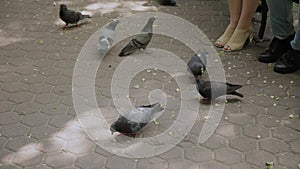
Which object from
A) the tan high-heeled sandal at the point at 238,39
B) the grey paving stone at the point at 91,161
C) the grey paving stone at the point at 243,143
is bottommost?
the grey paving stone at the point at 91,161

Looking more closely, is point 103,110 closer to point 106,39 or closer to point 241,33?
point 106,39

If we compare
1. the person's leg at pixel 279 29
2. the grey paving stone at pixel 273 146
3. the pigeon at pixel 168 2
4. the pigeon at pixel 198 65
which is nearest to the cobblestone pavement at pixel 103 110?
the grey paving stone at pixel 273 146

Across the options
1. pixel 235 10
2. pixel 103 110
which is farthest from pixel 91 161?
pixel 235 10

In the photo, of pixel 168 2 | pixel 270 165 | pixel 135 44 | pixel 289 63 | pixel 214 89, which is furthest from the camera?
pixel 168 2

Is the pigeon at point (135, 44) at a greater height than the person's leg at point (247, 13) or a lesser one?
lesser

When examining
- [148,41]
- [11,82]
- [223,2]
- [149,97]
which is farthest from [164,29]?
[11,82]

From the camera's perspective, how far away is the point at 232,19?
16.7 ft

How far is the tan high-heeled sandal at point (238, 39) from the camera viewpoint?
196 inches

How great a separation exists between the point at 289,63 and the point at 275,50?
0.85 ft

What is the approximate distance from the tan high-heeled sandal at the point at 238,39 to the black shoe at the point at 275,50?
32 centimetres

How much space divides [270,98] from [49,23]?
10.6 ft

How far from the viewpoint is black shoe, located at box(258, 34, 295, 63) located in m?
4.64

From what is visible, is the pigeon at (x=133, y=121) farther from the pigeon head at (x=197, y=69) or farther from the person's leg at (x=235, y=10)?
the person's leg at (x=235, y=10)

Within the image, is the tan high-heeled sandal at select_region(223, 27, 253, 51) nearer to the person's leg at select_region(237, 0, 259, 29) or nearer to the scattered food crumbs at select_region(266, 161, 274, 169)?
the person's leg at select_region(237, 0, 259, 29)
